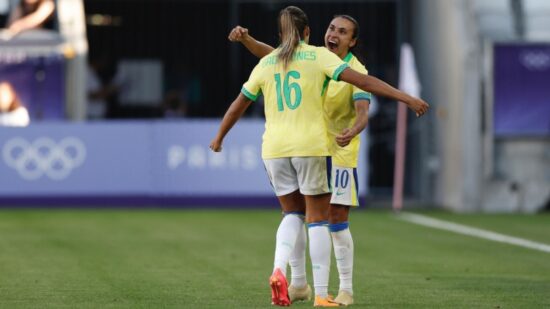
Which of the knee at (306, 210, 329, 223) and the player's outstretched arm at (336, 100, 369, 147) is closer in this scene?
the player's outstretched arm at (336, 100, 369, 147)

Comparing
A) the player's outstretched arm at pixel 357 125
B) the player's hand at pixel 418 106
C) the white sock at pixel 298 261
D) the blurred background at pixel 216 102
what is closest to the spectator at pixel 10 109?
the blurred background at pixel 216 102

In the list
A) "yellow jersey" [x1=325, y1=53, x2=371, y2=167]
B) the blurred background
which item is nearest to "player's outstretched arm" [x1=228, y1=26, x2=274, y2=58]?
"yellow jersey" [x1=325, y1=53, x2=371, y2=167]

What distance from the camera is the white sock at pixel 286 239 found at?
9805 mm

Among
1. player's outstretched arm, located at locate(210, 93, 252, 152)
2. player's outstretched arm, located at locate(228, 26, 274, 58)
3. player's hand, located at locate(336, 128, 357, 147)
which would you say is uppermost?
player's outstretched arm, located at locate(228, 26, 274, 58)

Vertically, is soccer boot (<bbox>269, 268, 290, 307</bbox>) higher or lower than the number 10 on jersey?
lower

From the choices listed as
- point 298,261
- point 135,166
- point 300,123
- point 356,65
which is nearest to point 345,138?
point 300,123

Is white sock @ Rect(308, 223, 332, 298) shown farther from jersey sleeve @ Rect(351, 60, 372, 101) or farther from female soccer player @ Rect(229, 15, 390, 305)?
jersey sleeve @ Rect(351, 60, 372, 101)

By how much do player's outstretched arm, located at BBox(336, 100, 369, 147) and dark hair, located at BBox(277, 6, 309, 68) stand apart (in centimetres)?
62

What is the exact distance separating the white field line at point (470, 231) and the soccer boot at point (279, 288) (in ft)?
20.8

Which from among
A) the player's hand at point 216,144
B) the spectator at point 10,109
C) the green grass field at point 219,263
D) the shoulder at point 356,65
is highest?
the shoulder at point 356,65

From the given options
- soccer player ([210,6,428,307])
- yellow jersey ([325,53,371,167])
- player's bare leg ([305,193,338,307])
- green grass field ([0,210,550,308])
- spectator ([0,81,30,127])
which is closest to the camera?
soccer player ([210,6,428,307])

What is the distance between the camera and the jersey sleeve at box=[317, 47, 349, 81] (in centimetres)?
978

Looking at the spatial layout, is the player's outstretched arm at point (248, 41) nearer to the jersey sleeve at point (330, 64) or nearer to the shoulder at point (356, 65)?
the shoulder at point (356, 65)

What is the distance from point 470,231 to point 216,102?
10823 mm
